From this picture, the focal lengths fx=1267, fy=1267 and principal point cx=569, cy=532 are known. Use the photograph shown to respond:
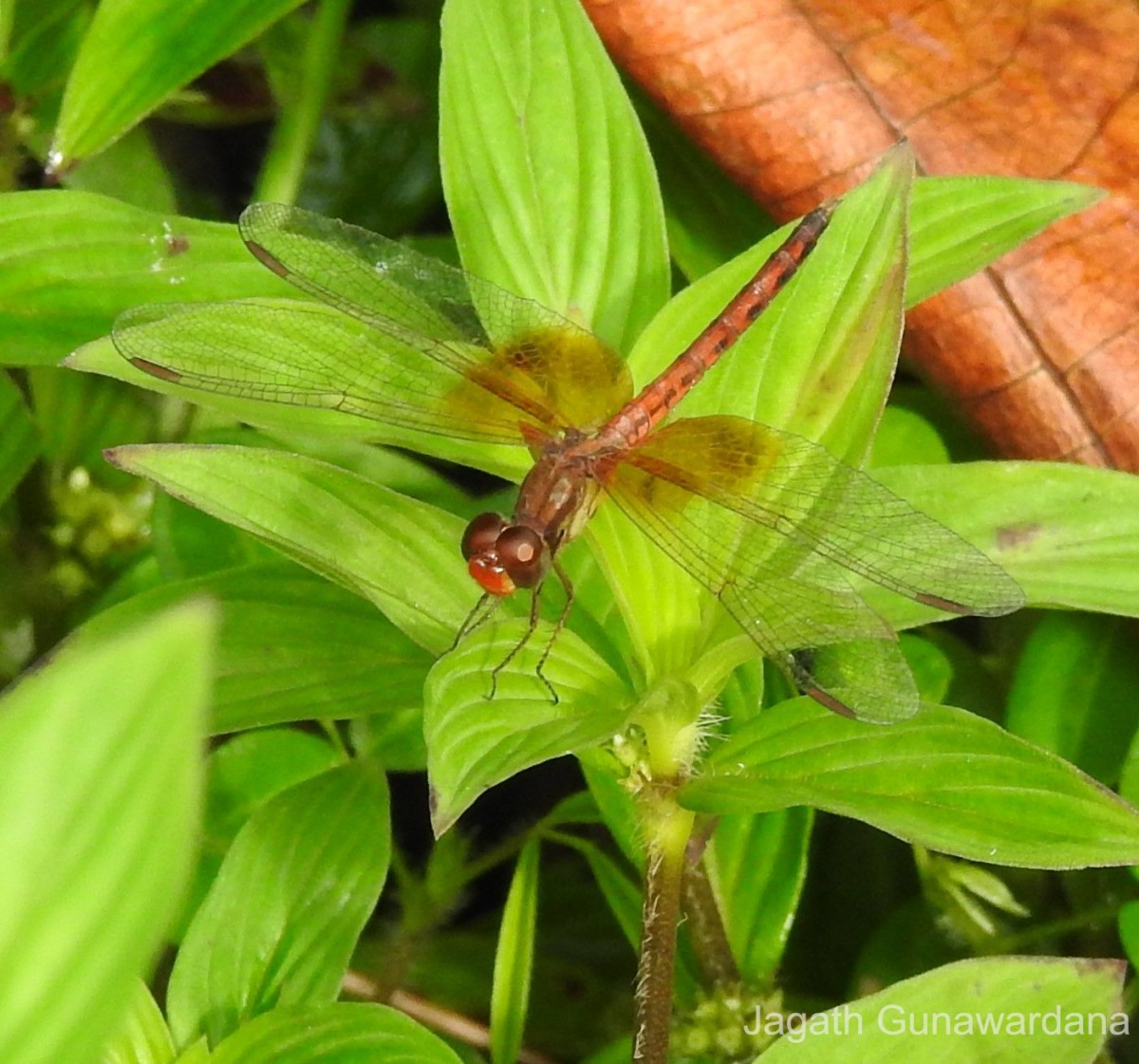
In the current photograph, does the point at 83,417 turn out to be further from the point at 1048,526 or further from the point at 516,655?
the point at 1048,526

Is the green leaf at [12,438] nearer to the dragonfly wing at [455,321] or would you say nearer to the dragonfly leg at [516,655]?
the dragonfly wing at [455,321]

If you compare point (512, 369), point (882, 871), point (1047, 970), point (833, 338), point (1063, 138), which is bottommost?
point (1047, 970)

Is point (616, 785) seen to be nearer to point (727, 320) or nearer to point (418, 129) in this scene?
point (727, 320)

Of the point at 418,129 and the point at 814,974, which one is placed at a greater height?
the point at 418,129

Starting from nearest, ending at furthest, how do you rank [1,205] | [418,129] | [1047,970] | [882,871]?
[1047,970], [1,205], [882,871], [418,129]

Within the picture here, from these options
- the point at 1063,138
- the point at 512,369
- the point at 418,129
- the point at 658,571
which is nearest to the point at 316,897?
the point at 658,571

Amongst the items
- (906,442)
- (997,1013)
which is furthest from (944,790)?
(906,442)

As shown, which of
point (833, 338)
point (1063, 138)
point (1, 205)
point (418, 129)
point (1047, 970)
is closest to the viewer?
point (1047, 970)

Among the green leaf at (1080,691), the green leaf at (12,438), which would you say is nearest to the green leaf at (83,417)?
the green leaf at (12,438)
